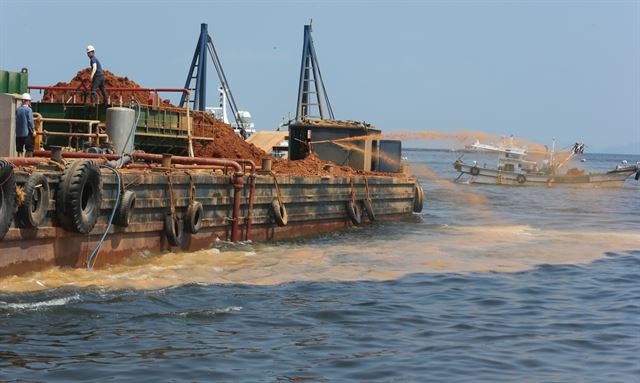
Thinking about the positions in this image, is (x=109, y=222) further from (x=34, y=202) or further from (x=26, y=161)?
(x=26, y=161)

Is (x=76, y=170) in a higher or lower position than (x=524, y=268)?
higher

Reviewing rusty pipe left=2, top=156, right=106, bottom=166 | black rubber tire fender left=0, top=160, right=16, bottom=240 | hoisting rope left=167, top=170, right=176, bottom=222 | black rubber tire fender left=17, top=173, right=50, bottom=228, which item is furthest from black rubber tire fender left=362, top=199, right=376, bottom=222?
black rubber tire fender left=0, top=160, right=16, bottom=240

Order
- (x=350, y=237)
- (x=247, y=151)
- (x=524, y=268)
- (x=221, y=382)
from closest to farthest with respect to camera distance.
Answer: (x=221, y=382) → (x=524, y=268) → (x=350, y=237) → (x=247, y=151)

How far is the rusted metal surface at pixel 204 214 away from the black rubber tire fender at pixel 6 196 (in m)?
0.27

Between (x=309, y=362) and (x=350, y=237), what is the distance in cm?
1266

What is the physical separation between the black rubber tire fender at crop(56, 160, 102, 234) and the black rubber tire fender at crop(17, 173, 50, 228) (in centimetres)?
32

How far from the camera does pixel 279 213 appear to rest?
21.0m

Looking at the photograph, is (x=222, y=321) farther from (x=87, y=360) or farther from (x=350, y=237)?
(x=350, y=237)

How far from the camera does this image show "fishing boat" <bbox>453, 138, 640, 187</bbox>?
6425cm

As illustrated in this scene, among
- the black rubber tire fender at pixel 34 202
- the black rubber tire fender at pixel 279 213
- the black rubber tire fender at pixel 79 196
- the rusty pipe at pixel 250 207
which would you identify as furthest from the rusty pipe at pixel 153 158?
the black rubber tire fender at pixel 34 202

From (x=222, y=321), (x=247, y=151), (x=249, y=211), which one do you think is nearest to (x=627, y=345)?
(x=222, y=321)

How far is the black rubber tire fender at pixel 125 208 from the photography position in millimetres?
15516

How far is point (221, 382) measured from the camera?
9.55 m

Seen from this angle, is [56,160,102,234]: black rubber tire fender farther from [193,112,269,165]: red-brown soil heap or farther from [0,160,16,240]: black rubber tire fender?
[193,112,269,165]: red-brown soil heap
